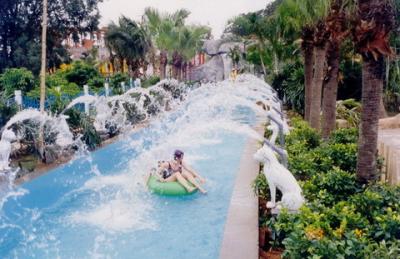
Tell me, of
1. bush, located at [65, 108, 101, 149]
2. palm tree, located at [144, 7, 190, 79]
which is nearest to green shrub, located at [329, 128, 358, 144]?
bush, located at [65, 108, 101, 149]

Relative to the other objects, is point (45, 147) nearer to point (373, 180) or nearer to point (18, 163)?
point (18, 163)

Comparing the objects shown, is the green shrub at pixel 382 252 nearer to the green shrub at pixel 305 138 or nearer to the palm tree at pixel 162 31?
the green shrub at pixel 305 138

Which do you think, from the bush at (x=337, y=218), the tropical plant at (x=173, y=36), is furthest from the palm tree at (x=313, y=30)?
the tropical plant at (x=173, y=36)

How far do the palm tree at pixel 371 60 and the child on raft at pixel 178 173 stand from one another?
358 cm

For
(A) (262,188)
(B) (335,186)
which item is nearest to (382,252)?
→ (B) (335,186)

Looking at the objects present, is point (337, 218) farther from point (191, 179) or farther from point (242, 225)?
point (191, 179)

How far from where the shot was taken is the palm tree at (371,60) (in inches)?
222

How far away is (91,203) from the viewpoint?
28.5 ft

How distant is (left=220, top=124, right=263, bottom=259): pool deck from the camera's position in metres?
4.82

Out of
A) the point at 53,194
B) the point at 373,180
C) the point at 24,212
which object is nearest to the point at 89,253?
the point at 24,212

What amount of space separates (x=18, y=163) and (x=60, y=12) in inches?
965

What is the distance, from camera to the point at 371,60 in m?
5.77

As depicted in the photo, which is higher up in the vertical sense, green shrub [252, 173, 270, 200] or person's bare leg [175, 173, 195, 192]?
green shrub [252, 173, 270, 200]

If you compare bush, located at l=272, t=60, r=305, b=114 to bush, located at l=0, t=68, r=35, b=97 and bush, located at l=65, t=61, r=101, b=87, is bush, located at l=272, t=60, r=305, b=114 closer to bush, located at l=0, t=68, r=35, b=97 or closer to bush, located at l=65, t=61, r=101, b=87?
bush, located at l=65, t=61, r=101, b=87
